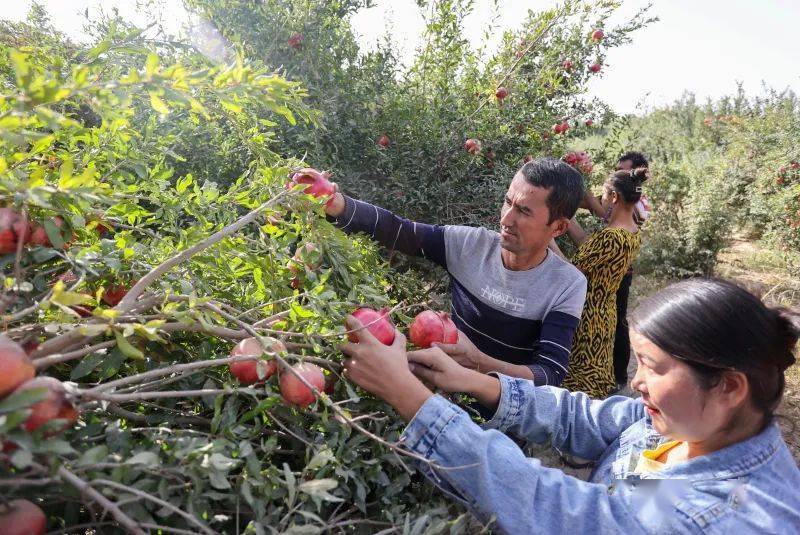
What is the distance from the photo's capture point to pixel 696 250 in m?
7.06

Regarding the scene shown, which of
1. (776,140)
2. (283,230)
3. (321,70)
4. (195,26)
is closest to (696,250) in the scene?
(776,140)

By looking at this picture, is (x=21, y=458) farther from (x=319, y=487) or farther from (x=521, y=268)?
(x=521, y=268)

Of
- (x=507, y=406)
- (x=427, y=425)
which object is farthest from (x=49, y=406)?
(x=507, y=406)

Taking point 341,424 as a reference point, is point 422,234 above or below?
above

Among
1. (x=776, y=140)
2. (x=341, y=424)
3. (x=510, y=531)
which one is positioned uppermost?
(x=776, y=140)

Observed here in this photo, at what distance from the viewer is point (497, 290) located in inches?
80.3

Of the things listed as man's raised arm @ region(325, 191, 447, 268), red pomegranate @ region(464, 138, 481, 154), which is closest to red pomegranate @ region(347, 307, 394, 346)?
man's raised arm @ region(325, 191, 447, 268)

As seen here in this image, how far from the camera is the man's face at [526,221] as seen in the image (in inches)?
77.9

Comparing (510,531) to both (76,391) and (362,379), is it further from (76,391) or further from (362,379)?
(76,391)

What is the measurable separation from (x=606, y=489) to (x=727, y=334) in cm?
38

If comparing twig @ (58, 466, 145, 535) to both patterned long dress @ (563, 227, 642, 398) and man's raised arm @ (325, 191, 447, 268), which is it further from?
patterned long dress @ (563, 227, 642, 398)

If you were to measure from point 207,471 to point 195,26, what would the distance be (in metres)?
3.39

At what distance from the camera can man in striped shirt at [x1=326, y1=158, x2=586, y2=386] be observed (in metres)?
1.94

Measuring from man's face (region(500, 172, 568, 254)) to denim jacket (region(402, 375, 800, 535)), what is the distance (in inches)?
41.2
